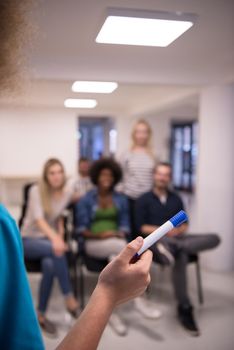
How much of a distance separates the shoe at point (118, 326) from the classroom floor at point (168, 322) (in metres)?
0.03

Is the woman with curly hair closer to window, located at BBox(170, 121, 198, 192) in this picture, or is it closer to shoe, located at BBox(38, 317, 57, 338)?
shoe, located at BBox(38, 317, 57, 338)

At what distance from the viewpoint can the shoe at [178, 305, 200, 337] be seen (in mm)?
2344

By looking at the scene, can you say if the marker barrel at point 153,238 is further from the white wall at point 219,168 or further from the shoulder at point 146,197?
the white wall at point 219,168

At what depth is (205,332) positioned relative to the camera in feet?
7.73

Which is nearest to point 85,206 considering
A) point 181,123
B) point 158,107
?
point 158,107

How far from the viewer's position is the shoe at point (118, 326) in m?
2.33

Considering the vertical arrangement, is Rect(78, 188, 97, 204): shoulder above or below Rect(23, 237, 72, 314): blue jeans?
above

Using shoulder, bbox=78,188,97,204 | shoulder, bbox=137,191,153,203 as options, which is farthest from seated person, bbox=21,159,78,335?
shoulder, bbox=137,191,153,203

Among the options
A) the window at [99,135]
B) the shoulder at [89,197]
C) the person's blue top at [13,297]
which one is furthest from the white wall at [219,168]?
the window at [99,135]

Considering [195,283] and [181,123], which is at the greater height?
[181,123]

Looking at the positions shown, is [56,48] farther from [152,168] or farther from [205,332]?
[205,332]

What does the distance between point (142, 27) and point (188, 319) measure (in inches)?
76.2

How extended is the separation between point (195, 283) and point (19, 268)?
3.02 m

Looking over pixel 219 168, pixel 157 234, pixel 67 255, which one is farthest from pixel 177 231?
pixel 157 234
